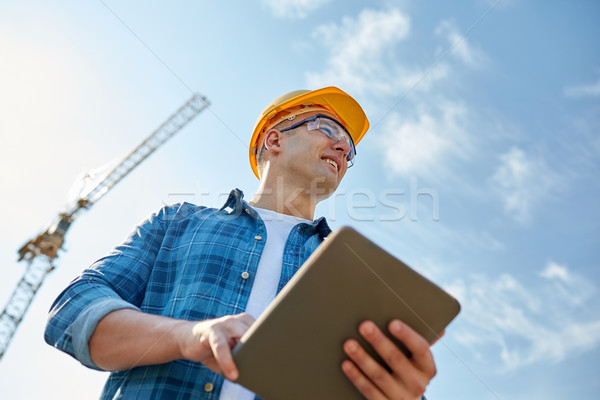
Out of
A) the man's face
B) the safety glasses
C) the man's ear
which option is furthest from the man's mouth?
the man's ear

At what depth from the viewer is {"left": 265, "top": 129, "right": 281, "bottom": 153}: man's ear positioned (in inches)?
199

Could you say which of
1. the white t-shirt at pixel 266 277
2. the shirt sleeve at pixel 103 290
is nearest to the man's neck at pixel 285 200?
the white t-shirt at pixel 266 277

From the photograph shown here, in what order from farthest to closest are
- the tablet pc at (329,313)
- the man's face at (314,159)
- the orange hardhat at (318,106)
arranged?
the orange hardhat at (318,106) < the man's face at (314,159) < the tablet pc at (329,313)

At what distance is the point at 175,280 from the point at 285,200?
163 centimetres

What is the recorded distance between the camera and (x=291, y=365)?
178cm

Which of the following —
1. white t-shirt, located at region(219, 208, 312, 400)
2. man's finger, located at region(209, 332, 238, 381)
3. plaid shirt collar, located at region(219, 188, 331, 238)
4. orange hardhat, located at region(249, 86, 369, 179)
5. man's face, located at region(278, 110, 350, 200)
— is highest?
orange hardhat, located at region(249, 86, 369, 179)

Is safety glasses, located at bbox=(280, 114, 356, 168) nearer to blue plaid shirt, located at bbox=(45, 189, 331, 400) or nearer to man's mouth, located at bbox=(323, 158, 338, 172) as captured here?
man's mouth, located at bbox=(323, 158, 338, 172)

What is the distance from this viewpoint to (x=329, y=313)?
173 centimetres

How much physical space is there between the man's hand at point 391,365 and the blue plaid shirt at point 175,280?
94cm

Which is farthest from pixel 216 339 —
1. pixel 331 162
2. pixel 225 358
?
pixel 331 162

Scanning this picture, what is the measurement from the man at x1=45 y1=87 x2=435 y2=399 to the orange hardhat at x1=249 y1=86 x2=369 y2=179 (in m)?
0.65

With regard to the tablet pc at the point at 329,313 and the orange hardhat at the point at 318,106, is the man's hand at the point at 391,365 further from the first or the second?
the orange hardhat at the point at 318,106

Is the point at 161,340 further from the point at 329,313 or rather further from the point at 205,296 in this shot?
the point at 329,313

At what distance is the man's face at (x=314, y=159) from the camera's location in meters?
4.57
